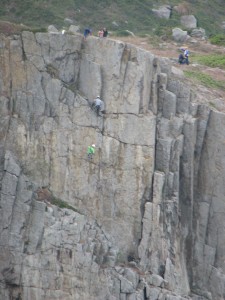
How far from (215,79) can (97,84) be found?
13255mm

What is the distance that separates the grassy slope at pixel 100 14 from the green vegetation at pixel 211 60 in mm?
6908

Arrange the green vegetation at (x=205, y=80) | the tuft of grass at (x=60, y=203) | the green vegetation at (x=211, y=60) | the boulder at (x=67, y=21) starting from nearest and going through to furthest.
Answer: the tuft of grass at (x=60, y=203) < the green vegetation at (x=205, y=80) < the green vegetation at (x=211, y=60) < the boulder at (x=67, y=21)

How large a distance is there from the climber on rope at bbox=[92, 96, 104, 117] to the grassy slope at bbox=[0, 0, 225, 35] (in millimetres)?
19308

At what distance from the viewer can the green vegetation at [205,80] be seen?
5528 cm

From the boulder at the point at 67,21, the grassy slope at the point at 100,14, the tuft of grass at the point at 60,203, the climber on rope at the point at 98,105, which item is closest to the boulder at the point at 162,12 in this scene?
the grassy slope at the point at 100,14

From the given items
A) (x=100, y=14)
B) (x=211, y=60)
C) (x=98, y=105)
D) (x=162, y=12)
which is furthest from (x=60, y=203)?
(x=162, y=12)

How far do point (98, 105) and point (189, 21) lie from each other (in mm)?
33168

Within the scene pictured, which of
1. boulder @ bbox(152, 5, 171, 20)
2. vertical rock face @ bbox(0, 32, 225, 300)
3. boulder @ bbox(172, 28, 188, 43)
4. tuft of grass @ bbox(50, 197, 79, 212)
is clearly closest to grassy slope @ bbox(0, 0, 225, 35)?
boulder @ bbox(152, 5, 171, 20)

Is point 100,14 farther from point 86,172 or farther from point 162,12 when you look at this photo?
point 86,172

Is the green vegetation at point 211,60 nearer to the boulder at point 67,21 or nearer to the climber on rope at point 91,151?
the boulder at point 67,21

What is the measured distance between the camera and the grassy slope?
6600 cm

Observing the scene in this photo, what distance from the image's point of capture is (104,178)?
4738 cm

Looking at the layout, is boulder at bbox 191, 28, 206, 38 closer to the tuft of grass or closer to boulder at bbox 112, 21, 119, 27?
boulder at bbox 112, 21, 119, 27

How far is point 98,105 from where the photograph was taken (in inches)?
1828
